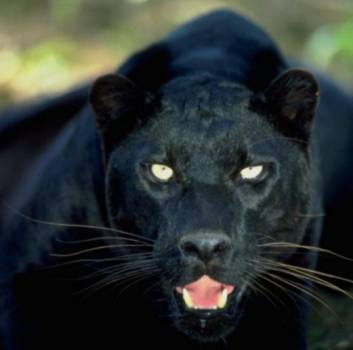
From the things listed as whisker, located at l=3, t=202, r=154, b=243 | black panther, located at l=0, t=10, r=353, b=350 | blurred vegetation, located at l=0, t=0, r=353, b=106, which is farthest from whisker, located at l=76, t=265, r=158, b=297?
blurred vegetation, located at l=0, t=0, r=353, b=106

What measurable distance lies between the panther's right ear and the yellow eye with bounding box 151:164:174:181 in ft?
0.76

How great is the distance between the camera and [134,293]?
4324 millimetres

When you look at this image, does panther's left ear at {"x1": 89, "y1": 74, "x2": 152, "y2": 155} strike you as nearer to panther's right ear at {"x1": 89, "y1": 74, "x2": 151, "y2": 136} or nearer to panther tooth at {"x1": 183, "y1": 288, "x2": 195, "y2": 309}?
panther's right ear at {"x1": 89, "y1": 74, "x2": 151, "y2": 136}

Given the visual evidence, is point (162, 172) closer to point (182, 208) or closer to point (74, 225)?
point (182, 208)

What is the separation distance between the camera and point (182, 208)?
3.67 meters

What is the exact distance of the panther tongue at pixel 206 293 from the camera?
12.1 ft

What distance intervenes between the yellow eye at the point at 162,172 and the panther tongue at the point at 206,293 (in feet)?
1.11

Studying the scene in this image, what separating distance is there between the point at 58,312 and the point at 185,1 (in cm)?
422

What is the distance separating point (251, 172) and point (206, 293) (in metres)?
0.39

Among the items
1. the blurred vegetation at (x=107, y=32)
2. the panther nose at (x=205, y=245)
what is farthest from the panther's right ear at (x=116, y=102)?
the blurred vegetation at (x=107, y=32)

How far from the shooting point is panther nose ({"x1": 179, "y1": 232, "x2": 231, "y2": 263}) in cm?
351

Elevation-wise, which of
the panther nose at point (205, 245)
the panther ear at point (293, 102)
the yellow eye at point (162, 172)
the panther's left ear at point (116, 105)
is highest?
the panther ear at point (293, 102)

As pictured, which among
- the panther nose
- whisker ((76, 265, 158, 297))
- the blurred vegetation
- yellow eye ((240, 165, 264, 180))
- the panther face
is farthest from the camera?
the blurred vegetation

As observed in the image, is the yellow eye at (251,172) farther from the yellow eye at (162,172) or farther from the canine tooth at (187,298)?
the canine tooth at (187,298)
